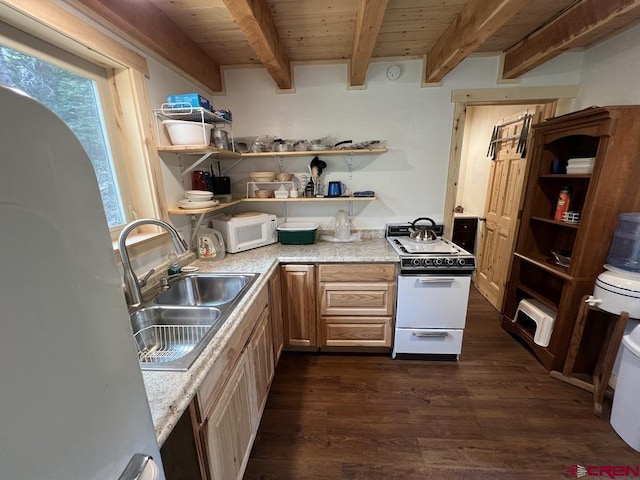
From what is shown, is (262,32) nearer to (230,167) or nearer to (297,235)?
(230,167)

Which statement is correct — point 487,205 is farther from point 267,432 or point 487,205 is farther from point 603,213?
point 267,432

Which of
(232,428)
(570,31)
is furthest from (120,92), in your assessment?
(570,31)

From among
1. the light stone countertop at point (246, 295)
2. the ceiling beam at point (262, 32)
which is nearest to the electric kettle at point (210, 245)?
the light stone countertop at point (246, 295)

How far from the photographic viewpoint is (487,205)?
3.24m

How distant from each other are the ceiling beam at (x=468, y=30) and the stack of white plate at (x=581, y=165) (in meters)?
1.07

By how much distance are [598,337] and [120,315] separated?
274 cm

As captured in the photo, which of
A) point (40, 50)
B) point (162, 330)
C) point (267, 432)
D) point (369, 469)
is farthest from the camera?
point (267, 432)

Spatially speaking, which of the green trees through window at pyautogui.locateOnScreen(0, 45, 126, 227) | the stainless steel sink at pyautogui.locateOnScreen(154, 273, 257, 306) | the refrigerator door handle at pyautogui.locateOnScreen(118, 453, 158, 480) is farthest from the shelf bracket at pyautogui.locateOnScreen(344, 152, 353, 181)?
the refrigerator door handle at pyautogui.locateOnScreen(118, 453, 158, 480)

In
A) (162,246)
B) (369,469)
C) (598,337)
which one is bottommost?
(369,469)

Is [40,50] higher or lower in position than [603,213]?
higher

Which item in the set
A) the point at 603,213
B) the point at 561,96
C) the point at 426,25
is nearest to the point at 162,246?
the point at 426,25

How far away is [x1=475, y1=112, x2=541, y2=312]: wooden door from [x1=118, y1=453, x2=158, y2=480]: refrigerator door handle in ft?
9.63

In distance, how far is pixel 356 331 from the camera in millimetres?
2168

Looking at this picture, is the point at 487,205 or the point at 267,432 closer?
the point at 267,432
